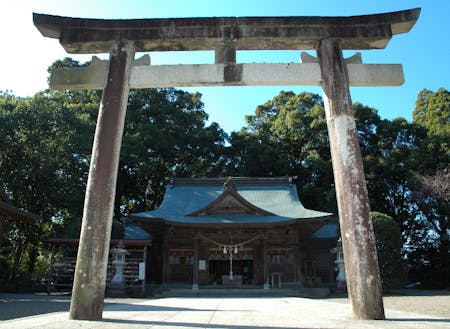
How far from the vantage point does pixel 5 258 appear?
83.7ft

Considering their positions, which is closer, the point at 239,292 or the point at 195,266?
the point at 239,292

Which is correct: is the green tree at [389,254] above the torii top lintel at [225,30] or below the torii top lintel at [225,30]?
below

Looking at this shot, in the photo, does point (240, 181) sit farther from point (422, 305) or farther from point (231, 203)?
point (422, 305)

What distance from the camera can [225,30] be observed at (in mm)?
6461

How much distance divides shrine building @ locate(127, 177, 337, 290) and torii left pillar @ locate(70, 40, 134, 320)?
12.3m

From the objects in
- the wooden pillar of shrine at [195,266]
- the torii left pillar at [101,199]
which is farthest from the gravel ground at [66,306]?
the wooden pillar of shrine at [195,266]

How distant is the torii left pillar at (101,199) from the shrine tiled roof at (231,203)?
40.4 ft

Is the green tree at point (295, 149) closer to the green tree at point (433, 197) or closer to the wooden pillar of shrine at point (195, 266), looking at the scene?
the green tree at point (433, 197)

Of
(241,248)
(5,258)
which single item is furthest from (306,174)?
(5,258)

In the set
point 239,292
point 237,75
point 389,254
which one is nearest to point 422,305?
point 389,254

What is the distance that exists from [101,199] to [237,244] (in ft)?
45.2

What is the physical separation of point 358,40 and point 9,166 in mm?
21441

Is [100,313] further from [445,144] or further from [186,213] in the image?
[445,144]

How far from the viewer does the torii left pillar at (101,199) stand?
5027 mm
